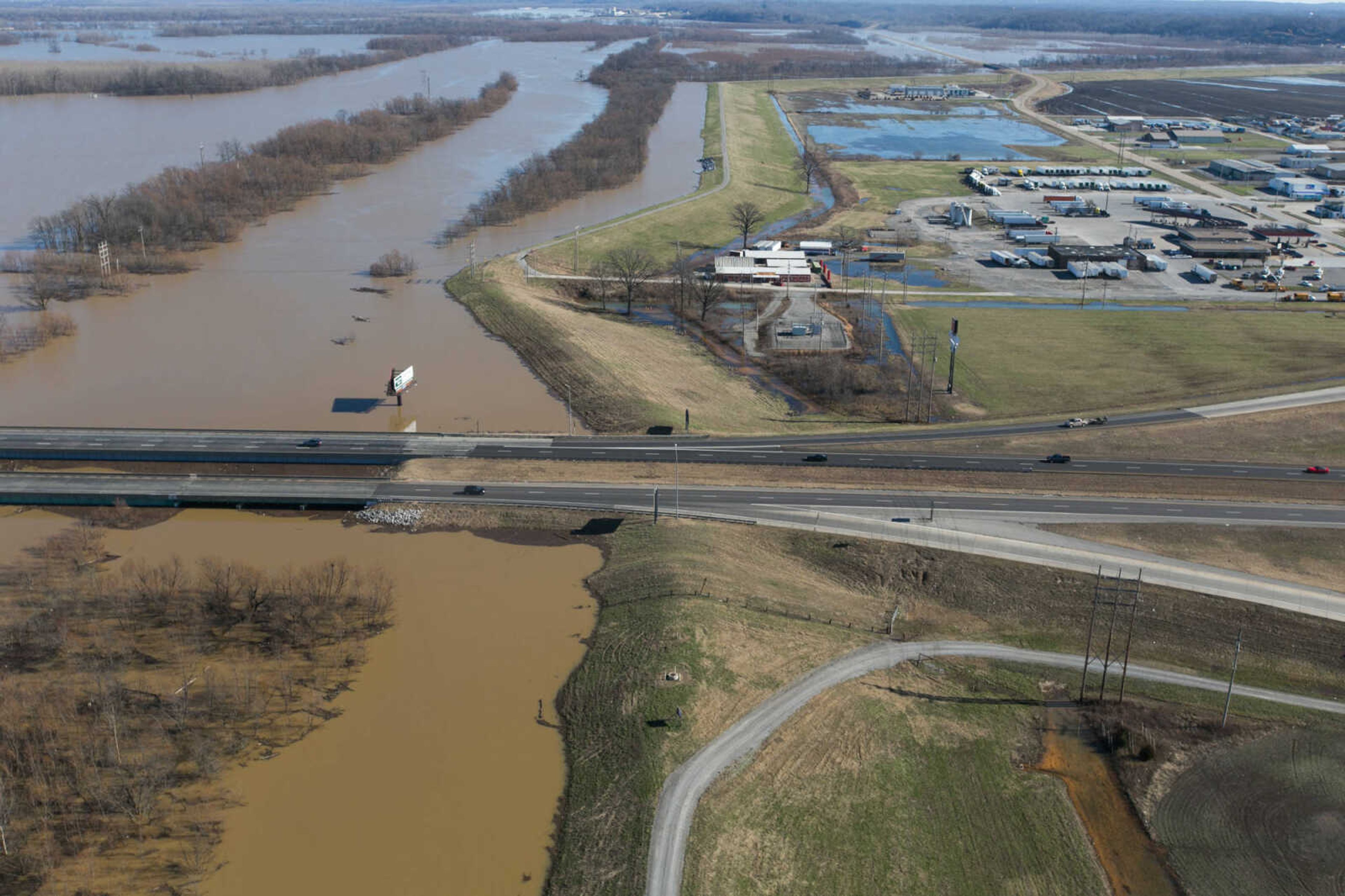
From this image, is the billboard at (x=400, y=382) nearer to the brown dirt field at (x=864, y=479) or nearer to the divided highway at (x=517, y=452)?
the divided highway at (x=517, y=452)

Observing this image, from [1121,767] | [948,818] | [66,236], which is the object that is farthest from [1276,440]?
[66,236]

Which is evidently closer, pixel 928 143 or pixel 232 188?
pixel 232 188

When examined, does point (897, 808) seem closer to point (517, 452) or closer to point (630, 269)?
point (517, 452)

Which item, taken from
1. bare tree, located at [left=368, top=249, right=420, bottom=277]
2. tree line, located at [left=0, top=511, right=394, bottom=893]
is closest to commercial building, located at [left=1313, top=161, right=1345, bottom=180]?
bare tree, located at [left=368, top=249, right=420, bottom=277]

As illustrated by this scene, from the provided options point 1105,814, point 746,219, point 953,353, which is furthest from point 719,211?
point 1105,814

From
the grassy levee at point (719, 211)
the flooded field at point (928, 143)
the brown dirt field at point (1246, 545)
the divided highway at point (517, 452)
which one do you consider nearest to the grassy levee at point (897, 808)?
the brown dirt field at point (1246, 545)
